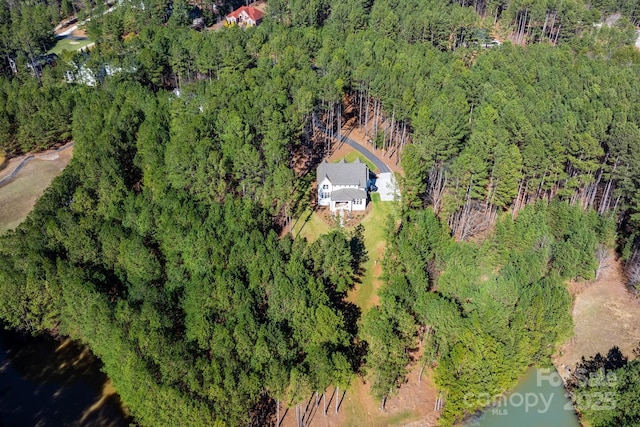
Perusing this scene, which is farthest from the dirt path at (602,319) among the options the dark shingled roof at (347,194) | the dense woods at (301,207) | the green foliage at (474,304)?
the dark shingled roof at (347,194)

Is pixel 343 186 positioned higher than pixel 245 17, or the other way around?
pixel 245 17

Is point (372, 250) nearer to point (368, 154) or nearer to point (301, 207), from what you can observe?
point (301, 207)

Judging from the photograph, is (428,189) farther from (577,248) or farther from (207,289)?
(207,289)

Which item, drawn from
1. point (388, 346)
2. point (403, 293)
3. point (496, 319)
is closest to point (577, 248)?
point (496, 319)

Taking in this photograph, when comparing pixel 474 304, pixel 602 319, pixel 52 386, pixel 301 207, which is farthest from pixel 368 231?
pixel 52 386

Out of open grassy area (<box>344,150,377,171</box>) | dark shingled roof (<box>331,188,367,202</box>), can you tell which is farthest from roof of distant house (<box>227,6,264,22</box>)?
dark shingled roof (<box>331,188,367,202</box>)

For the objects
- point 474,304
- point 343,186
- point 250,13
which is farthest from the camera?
point 250,13
